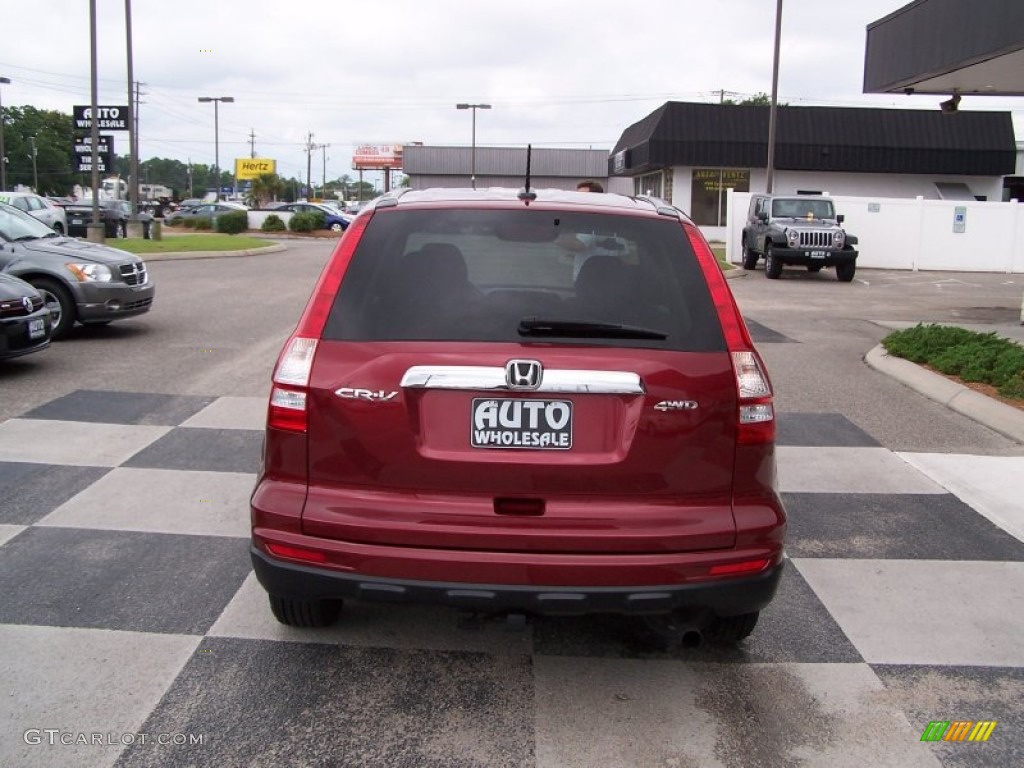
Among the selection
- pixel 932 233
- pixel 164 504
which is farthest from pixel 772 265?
pixel 164 504

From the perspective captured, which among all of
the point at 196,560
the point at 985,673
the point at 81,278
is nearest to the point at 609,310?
the point at 985,673

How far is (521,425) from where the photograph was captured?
315 centimetres

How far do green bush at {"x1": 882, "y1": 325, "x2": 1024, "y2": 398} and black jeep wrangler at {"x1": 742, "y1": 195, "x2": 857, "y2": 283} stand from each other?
12189 mm

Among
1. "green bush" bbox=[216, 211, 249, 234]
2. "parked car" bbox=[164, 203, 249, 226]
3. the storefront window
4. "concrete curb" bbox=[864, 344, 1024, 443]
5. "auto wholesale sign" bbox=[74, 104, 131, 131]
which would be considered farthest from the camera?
"parked car" bbox=[164, 203, 249, 226]

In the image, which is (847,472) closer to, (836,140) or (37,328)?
(37,328)

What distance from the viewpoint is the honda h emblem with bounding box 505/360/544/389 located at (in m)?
3.11

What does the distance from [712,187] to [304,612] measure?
36.6m

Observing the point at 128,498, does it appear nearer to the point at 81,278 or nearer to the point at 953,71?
the point at 81,278

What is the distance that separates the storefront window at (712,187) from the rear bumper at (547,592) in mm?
35922

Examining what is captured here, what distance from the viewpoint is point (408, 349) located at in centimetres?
320

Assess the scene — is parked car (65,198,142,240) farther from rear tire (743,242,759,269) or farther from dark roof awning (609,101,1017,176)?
dark roof awning (609,101,1017,176)

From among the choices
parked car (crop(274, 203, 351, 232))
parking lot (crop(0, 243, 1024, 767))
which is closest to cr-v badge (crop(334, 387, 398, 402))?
parking lot (crop(0, 243, 1024, 767))

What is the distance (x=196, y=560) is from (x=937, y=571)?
12.2 ft

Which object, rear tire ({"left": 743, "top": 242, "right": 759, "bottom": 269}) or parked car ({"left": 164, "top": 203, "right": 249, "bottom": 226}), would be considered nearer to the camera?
rear tire ({"left": 743, "top": 242, "right": 759, "bottom": 269})
